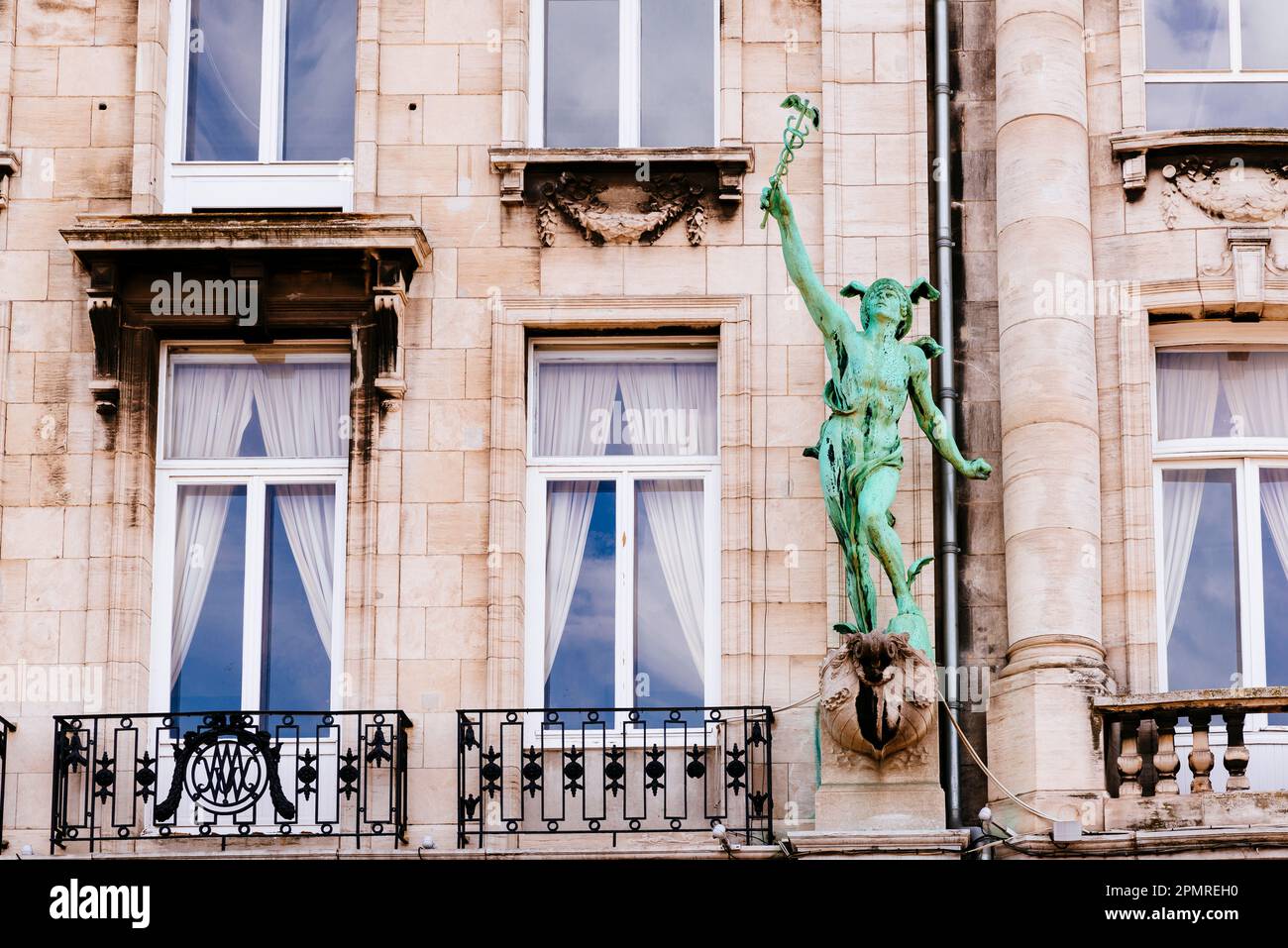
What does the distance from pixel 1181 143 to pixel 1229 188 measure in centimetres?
→ 43

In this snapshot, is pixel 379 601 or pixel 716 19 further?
pixel 716 19

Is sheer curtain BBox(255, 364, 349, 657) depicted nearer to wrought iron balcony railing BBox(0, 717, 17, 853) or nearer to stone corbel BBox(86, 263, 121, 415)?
stone corbel BBox(86, 263, 121, 415)

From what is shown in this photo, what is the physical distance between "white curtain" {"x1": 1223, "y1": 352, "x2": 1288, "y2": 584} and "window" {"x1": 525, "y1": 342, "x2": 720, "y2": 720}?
3.42 meters

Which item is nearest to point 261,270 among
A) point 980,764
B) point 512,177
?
point 512,177

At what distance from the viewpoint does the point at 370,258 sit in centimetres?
1944

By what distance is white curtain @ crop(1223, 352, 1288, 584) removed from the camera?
19.6 m

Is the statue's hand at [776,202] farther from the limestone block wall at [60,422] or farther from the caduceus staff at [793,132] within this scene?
the limestone block wall at [60,422]

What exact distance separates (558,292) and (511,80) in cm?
154

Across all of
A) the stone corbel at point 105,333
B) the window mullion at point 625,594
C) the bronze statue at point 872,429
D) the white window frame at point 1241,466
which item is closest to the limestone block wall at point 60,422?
the stone corbel at point 105,333

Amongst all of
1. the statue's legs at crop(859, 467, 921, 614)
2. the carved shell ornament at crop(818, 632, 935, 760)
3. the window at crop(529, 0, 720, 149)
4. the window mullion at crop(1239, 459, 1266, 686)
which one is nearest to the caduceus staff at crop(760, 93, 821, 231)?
the window at crop(529, 0, 720, 149)
